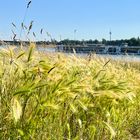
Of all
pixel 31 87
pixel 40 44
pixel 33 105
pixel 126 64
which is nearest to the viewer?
pixel 31 87

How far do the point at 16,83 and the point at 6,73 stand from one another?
12 centimetres

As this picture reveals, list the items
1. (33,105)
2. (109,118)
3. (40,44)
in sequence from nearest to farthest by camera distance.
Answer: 1. (33,105)
2. (109,118)
3. (40,44)

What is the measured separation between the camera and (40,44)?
222 inches

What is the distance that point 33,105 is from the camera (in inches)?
145

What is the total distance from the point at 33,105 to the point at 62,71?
70 centimetres

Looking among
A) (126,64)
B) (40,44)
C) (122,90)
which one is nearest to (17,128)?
(122,90)

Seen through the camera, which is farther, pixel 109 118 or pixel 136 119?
pixel 136 119

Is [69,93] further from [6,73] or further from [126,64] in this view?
[126,64]

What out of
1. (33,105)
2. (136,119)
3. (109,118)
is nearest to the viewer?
(33,105)

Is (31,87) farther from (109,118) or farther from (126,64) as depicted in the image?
(126,64)

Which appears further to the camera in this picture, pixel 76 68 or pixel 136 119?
pixel 136 119

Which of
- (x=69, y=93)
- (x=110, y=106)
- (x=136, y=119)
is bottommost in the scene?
(x=136, y=119)

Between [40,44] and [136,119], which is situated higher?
[40,44]

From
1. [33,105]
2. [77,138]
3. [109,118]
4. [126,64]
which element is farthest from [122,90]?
[126,64]
